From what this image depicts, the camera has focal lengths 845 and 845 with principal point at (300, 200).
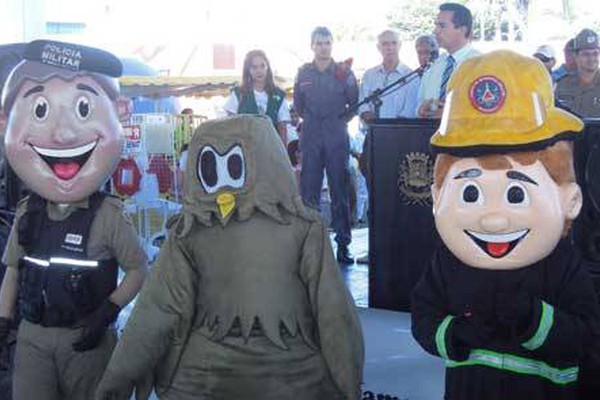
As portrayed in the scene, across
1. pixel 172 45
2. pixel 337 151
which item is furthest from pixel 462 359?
pixel 172 45

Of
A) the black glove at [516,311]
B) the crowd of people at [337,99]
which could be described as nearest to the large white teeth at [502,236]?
the black glove at [516,311]

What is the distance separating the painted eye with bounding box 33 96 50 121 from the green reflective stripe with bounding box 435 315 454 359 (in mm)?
1602

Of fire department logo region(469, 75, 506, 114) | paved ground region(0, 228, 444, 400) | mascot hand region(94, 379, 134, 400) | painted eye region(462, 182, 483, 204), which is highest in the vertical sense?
fire department logo region(469, 75, 506, 114)

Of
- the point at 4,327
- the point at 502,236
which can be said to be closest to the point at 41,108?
the point at 4,327

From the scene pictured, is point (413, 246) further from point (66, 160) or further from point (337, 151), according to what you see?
point (337, 151)

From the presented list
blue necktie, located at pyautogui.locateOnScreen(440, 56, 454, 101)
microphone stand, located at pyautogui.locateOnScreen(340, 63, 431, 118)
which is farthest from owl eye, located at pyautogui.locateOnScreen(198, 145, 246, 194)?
microphone stand, located at pyautogui.locateOnScreen(340, 63, 431, 118)

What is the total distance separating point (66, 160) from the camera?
3.02 metres

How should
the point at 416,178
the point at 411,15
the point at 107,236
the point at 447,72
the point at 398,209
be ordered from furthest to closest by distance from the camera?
1. the point at 411,15
2. the point at 447,72
3. the point at 398,209
4. the point at 416,178
5. the point at 107,236

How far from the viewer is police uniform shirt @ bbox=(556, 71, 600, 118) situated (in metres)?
6.01

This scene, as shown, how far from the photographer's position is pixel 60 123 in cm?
301

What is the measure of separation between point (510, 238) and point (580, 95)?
4.23 metres

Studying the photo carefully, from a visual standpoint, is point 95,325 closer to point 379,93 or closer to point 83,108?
point 83,108

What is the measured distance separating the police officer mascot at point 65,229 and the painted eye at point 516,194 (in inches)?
56.3

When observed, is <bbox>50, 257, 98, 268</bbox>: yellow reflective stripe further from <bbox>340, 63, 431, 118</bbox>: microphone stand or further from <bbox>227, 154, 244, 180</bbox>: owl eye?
<bbox>340, 63, 431, 118</bbox>: microphone stand
